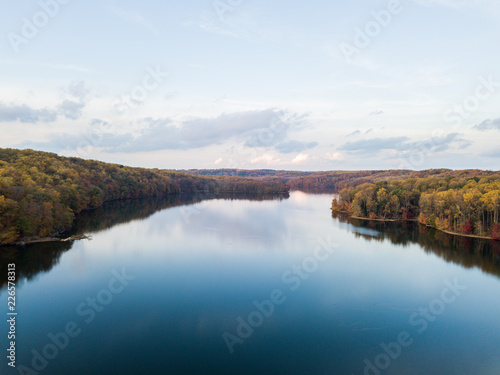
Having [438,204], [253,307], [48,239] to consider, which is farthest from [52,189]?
[438,204]

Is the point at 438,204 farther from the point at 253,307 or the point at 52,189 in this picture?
the point at 52,189

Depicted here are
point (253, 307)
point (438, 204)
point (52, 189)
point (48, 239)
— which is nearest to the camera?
point (253, 307)

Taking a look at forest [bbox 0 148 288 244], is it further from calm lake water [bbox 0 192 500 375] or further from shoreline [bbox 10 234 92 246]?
calm lake water [bbox 0 192 500 375]

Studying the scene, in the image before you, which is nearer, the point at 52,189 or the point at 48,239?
the point at 48,239

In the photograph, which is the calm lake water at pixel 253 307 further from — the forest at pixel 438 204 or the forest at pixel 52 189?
the forest at pixel 438 204

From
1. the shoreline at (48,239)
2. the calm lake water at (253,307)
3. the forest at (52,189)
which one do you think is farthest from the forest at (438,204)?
the forest at (52,189)

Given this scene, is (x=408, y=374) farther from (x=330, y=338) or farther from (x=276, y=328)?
(x=276, y=328)
